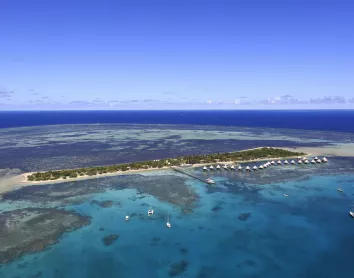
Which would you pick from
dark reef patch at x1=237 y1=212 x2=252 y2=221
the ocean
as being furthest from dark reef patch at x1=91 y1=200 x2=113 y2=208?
dark reef patch at x1=237 y1=212 x2=252 y2=221

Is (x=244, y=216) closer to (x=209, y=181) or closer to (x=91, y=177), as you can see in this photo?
(x=209, y=181)

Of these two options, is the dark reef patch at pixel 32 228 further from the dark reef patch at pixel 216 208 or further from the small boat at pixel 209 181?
the small boat at pixel 209 181

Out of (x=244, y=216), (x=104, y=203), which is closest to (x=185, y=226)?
(x=244, y=216)

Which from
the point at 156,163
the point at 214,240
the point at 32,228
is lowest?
the point at 32,228

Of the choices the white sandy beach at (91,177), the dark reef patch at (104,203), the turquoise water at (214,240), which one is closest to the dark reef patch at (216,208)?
the turquoise water at (214,240)

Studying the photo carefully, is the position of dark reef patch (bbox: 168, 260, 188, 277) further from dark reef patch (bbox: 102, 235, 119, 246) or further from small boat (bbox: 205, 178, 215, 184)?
small boat (bbox: 205, 178, 215, 184)
